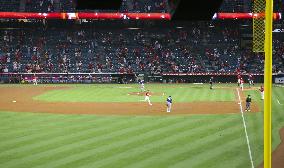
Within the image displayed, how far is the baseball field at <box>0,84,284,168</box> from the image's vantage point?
15.6 metres

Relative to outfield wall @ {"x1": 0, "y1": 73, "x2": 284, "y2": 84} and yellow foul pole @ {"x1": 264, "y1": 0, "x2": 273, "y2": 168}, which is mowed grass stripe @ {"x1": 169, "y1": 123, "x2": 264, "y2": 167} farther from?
outfield wall @ {"x1": 0, "y1": 73, "x2": 284, "y2": 84}

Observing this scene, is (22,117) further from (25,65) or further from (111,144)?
(25,65)

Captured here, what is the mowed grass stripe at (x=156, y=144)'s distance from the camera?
15453mm

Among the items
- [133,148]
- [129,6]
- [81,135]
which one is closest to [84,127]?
[81,135]

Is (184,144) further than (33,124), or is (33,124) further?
(33,124)

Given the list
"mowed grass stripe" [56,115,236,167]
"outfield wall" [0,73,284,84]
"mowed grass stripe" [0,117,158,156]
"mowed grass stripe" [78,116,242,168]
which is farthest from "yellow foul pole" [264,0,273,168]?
"outfield wall" [0,73,284,84]

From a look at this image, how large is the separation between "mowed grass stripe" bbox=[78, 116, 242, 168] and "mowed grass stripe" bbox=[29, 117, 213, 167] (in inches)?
21.7

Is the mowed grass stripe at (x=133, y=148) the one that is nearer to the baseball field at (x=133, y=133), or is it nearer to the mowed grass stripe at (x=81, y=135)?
the baseball field at (x=133, y=133)

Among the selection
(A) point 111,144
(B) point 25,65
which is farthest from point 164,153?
(B) point 25,65

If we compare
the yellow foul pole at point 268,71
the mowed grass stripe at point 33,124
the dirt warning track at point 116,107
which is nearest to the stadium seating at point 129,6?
the dirt warning track at point 116,107

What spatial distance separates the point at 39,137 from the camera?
1984cm

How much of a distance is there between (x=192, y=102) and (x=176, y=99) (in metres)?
2.59

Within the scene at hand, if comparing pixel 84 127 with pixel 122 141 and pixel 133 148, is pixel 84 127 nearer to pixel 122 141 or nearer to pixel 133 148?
pixel 122 141

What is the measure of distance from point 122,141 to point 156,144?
64.7 inches
